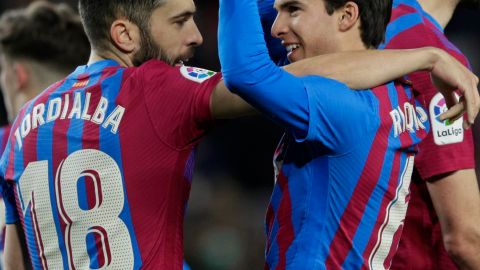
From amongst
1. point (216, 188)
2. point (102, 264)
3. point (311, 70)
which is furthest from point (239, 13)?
point (216, 188)

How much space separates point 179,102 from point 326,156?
518mm

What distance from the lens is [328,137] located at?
265cm

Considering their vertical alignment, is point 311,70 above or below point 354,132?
above

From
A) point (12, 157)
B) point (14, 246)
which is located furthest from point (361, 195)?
point (14, 246)

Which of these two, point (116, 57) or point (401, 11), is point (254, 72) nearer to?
point (116, 57)

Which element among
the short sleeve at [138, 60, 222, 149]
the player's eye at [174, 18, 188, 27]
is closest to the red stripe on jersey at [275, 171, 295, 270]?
the short sleeve at [138, 60, 222, 149]

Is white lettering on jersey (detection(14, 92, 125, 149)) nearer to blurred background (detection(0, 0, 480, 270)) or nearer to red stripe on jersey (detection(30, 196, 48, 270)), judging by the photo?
red stripe on jersey (detection(30, 196, 48, 270))

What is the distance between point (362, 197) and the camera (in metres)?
2.82

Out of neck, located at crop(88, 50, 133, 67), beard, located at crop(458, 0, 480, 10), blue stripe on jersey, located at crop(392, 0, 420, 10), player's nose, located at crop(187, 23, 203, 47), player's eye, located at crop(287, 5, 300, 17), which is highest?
player's eye, located at crop(287, 5, 300, 17)

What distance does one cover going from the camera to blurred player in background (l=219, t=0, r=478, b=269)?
8.46 ft

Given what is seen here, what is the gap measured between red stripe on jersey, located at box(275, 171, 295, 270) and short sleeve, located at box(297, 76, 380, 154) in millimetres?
248

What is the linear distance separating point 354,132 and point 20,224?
141 centimetres

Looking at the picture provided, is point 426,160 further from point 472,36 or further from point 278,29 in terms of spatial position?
point 472,36

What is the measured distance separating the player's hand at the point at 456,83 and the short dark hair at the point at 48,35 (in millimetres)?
2556
